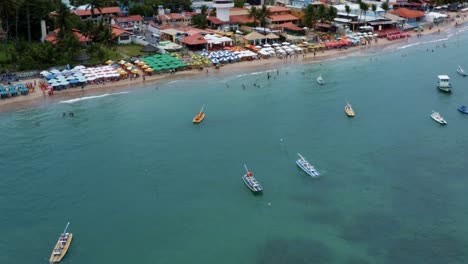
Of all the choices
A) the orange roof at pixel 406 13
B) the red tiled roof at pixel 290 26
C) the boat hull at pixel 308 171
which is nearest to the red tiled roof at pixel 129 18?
the red tiled roof at pixel 290 26

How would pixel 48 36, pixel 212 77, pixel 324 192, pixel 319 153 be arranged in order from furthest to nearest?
pixel 48 36
pixel 212 77
pixel 319 153
pixel 324 192

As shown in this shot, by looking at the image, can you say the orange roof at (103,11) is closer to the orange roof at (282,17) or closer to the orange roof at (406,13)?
the orange roof at (282,17)

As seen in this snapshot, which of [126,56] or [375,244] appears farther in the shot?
[126,56]

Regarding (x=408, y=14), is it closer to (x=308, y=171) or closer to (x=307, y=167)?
(x=307, y=167)

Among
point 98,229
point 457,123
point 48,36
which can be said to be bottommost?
point 98,229

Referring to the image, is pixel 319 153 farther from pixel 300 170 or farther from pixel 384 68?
pixel 384 68

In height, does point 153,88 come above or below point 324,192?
above

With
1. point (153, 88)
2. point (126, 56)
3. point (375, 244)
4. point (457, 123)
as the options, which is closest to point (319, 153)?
point (375, 244)
